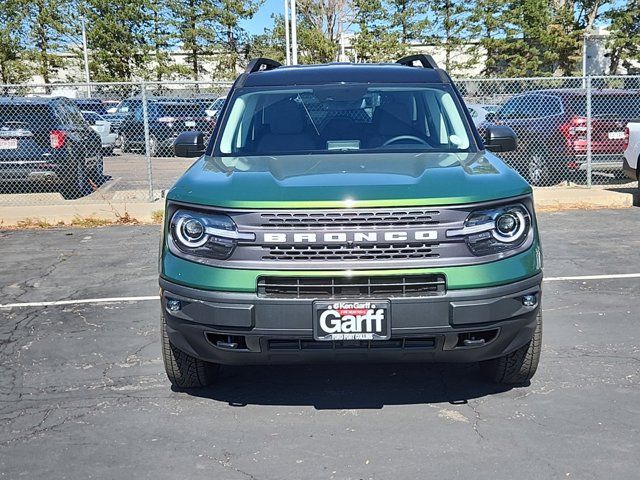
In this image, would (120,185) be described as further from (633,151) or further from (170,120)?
(633,151)

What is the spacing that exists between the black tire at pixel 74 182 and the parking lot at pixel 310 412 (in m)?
7.35

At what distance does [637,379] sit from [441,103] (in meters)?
2.13

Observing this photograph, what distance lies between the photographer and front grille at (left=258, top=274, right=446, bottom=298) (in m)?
3.66

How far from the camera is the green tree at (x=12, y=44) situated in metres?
45.0

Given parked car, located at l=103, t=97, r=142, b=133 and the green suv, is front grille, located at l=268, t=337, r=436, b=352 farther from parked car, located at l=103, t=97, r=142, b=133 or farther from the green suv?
parked car, located at l=103, t=97, r=142, b=133

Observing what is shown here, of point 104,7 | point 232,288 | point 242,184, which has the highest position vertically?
point 104,7

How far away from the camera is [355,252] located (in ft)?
12.1

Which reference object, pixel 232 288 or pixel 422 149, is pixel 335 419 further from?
pixel 422 149

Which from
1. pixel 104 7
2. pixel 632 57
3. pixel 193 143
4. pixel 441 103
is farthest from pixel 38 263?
pixel 632 57

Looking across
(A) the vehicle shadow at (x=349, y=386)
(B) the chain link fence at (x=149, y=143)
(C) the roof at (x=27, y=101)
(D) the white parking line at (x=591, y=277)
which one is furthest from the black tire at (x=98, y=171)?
(A) the vehicle shadow at (x=349, y=386)

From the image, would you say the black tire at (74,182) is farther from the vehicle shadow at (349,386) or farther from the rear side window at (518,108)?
the vehicle shadow at (349,386)

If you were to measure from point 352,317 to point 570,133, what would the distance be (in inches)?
423

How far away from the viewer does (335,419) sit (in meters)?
4.05

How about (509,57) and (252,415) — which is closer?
(252,415)
